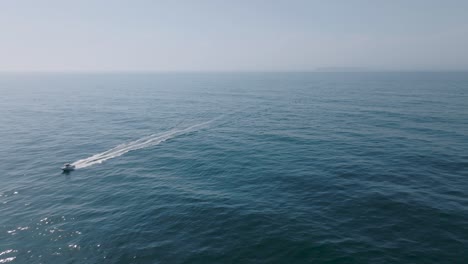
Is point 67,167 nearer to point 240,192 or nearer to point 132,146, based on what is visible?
point 132,146

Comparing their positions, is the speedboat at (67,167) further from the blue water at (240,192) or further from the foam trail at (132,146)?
the foam trail at (132,146)

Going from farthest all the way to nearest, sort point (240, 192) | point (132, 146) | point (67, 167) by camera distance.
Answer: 1. point (132, 146)
2. point (67, 167)
3. point (240, 192)

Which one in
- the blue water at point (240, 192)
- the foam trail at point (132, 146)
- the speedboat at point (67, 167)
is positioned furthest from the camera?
the foam trail at point (132, 146)

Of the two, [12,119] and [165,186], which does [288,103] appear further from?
[12,119]

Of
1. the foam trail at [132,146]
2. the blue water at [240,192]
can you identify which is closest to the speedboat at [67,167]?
the blue water at [240,192]

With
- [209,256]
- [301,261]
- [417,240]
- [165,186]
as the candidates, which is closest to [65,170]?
[165,186]

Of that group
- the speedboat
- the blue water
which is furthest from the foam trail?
the speedboat

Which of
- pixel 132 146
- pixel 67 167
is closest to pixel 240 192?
pixel 67 167
